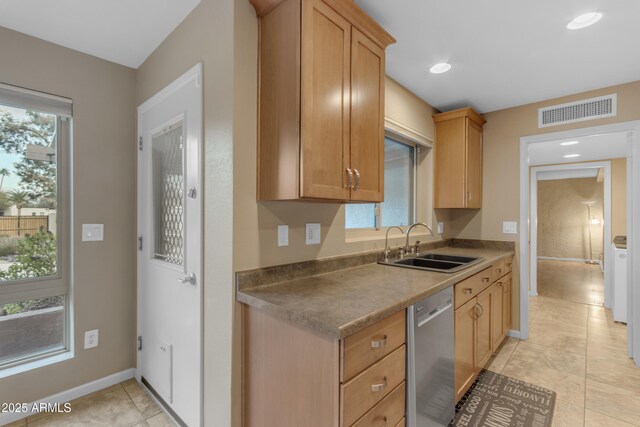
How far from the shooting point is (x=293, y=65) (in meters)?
1.34

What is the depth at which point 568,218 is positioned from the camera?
8047mm

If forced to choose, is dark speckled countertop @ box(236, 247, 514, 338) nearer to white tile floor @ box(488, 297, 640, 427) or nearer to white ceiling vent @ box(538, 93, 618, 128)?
white tile floor @ box(488, 297, 640, 427)

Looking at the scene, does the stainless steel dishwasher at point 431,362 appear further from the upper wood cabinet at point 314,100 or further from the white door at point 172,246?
the white door at point 172,246

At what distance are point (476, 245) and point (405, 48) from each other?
2.37m

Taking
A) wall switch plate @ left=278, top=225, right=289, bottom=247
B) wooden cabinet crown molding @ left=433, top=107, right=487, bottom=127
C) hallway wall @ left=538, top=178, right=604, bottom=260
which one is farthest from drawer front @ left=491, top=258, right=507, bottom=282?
hallway wall @ left=538, top=178, right=604, bottom=260

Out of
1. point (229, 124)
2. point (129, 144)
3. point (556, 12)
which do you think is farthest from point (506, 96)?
point (129, 144)

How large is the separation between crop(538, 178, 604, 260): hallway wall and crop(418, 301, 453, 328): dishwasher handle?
8622mm

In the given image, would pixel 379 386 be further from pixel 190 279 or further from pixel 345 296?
pixel 190 279

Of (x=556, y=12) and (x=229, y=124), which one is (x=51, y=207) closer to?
(x=229, y=124)

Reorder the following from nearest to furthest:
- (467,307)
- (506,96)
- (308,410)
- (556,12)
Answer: (308,410)
(556,12)
(467,307)
(506,96)

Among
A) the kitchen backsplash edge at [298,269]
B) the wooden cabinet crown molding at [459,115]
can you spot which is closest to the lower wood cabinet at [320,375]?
the kitchen backsplash edge at [298,269]

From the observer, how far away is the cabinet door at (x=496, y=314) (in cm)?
253

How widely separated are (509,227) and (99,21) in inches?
153

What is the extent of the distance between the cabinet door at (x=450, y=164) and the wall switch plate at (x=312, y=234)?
188cm
